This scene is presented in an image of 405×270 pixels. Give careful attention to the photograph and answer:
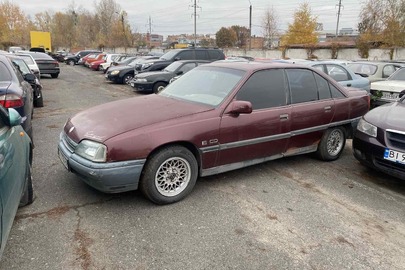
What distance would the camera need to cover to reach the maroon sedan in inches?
130

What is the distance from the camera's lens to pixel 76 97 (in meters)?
11.7

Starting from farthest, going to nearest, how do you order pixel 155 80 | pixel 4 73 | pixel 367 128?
pixel 155 80 < pixel 4 73 < pixel 367 128

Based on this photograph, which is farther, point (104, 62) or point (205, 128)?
point (104, 62)

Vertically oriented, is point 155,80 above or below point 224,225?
above

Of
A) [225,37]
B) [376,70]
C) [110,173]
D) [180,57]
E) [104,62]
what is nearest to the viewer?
[110,173]

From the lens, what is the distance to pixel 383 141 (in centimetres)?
425

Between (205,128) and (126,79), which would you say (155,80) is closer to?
(126,79)

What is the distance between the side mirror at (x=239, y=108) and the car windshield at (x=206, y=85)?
18 cm

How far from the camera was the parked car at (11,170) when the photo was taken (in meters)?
2.23

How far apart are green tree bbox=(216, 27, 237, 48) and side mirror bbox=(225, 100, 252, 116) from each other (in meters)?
64.5

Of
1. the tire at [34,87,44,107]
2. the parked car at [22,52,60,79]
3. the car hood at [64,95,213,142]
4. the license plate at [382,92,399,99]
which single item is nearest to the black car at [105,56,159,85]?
the parked car at [22,52,60,79]

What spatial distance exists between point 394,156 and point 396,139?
23cm

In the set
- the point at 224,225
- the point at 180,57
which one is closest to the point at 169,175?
the point at 224,225

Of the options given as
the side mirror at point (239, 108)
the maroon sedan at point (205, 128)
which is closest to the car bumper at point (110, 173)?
the maroon sedan at point (205, 128)
